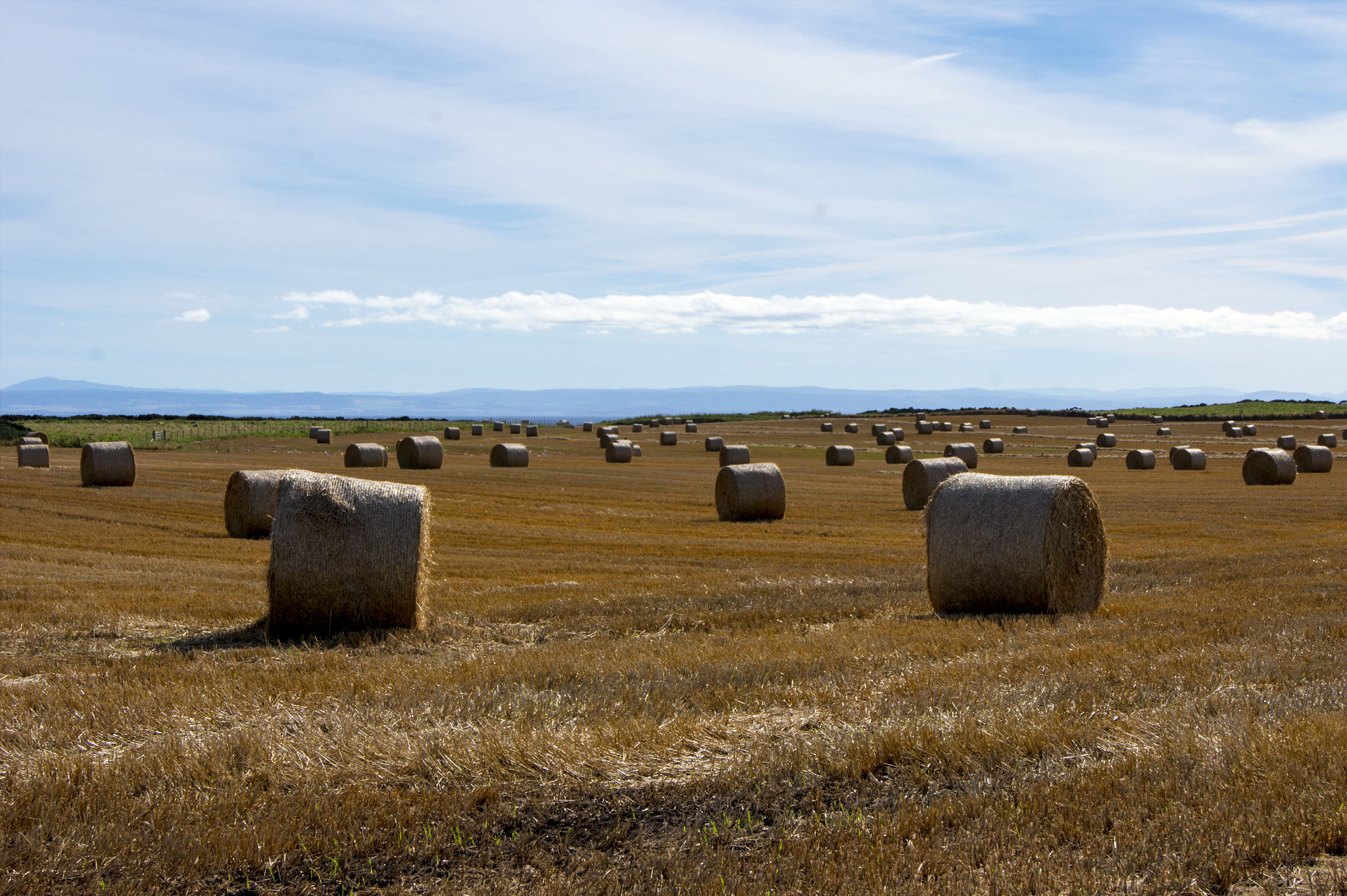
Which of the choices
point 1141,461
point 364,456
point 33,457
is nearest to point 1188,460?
point 1141,461

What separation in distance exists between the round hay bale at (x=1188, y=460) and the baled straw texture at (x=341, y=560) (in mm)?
41942

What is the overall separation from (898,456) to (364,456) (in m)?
23.9

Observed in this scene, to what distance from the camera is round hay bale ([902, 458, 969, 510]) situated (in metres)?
31.3

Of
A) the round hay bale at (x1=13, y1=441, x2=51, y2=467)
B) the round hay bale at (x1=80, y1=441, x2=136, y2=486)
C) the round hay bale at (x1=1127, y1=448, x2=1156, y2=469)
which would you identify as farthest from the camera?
the round hay bale at (x1=1127, y1=448, x2=1156, y2=469)

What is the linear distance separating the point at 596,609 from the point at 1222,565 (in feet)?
31.4

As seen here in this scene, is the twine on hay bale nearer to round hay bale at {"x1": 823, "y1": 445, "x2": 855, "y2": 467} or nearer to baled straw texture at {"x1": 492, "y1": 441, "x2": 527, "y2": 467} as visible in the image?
baled straw texture at {"x1": 492, "y1": 441, "x2": 527, "y2": 467}

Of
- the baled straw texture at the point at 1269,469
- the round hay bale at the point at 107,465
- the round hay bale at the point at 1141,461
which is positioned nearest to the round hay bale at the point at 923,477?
the baled straw texture at the point at 1269,469

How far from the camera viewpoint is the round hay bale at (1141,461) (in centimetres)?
4712

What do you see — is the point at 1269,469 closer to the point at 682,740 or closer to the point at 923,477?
the point at 923,477

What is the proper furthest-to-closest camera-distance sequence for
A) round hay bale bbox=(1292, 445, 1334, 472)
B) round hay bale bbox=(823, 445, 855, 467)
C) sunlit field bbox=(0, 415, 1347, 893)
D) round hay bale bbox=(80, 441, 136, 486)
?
1. round hay bale bbox=(823, 445, 855, 467)
2. round hay bale bbox=(1292, 445, 1334, 472)
3. round hay bale bbox=(80, 441, 136, 486)
4. sunlit field bbox=(0, 415, 1347, 893)

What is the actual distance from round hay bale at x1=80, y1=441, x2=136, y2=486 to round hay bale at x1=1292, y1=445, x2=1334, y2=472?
40.9 meters

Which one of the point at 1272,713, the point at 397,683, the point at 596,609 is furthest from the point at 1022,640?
the point at 397,683

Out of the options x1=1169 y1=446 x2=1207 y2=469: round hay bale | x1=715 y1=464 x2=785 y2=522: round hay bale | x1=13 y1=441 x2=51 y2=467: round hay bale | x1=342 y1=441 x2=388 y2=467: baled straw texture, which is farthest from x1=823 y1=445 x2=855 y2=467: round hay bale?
x1=13 y1=441 x2=51 y2=467: round hay bale

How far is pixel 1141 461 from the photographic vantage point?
4722 cm
